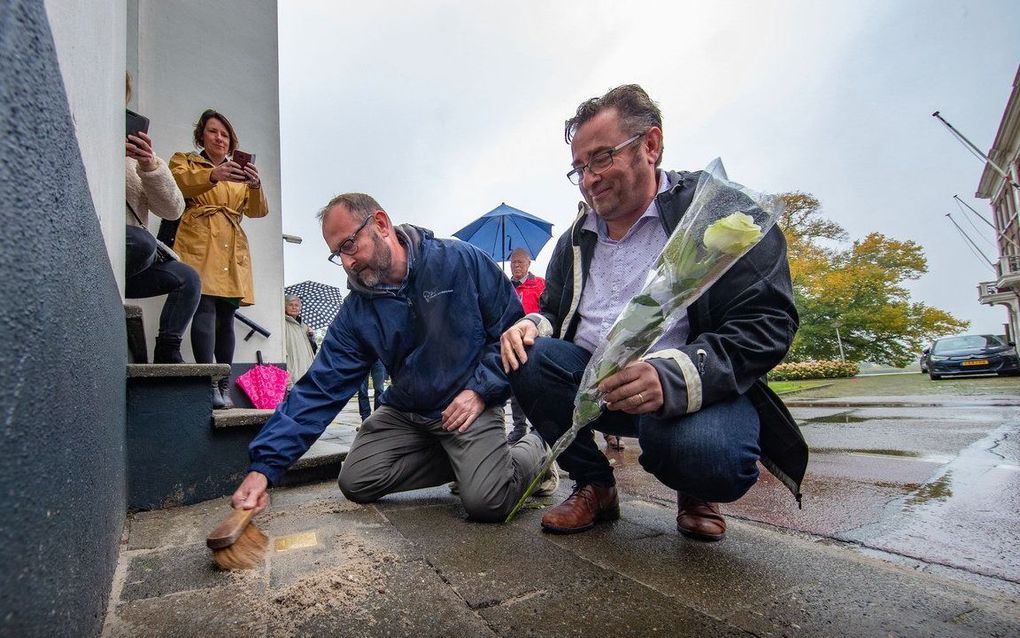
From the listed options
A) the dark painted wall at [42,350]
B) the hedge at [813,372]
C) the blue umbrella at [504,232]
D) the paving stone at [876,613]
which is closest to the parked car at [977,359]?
the hedge at [813,372]

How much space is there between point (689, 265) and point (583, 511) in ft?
2.97

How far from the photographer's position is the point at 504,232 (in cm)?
689

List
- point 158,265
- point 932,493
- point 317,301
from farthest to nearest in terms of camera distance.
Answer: point 317,301, point 158,265, point 932,493

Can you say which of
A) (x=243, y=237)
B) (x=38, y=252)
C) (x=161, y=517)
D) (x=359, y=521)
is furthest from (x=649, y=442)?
(x=243, y=237)

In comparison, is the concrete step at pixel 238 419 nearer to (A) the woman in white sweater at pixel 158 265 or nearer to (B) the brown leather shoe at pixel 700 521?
(A) the woman in white sweater at pixel 158 265

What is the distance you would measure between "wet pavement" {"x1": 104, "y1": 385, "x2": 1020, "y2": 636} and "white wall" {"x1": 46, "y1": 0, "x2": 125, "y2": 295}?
994 millimetres

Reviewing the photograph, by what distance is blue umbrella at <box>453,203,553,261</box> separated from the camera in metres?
6.89

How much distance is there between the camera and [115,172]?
1.93m

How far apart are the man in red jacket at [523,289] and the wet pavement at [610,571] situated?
1.74 meters

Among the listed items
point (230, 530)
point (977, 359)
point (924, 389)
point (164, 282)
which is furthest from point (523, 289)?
point (977, 359)

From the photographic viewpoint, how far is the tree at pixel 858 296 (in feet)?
83.3

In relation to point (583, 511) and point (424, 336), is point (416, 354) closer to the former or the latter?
point (424, 336)

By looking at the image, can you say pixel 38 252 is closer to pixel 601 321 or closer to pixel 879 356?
pixel 601 321

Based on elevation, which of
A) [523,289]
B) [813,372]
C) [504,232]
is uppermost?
[504,232]
